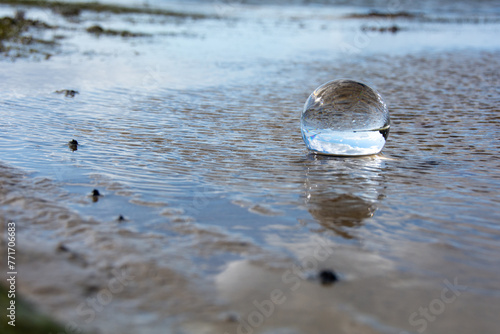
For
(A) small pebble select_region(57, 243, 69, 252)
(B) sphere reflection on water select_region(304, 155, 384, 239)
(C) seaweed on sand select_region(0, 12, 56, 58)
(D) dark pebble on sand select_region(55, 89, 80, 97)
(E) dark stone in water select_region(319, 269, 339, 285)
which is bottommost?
(E) dark stone in water select_region(319, 269, 339, 285)

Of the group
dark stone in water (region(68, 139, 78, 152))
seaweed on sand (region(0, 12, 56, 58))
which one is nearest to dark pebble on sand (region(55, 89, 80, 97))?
dark stone in water (region(68, 139, 78, 152))

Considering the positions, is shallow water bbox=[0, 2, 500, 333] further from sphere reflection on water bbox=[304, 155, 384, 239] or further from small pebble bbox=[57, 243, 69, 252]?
small pebble bbox=[57, 243, 69, 252]

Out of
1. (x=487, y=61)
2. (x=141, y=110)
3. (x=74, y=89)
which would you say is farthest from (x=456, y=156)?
(x=487, y=61)

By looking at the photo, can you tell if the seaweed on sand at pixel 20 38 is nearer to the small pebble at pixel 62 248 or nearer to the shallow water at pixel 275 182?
the shallow water at pixel 275 182

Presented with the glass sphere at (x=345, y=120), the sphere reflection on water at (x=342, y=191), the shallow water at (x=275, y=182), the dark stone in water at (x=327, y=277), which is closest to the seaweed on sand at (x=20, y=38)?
the shallow water at (x=275, y=182)

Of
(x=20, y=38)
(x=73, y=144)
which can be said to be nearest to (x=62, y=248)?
(x=73, y=144)

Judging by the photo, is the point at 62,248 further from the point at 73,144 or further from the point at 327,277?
the point at 73,144

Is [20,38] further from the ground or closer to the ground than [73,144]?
further from the ground
